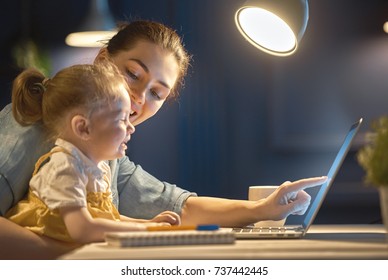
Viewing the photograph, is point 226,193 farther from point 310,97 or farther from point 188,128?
Result: point 310,97

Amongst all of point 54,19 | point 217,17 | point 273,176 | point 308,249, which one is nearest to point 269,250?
point 308,249

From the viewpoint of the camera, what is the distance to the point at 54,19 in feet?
8.02

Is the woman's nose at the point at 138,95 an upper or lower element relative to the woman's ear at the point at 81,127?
upper

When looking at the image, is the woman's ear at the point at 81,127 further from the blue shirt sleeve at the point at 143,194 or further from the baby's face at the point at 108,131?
the blue shirt sleeve at the point at 143,194

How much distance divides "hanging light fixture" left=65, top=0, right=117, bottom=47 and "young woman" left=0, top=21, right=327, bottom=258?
469mm

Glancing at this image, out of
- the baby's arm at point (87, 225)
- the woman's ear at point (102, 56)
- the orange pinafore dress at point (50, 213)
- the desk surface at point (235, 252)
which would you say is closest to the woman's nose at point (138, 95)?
the woman's ear at point (102, 56)

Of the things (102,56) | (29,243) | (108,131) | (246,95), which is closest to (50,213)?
(29,243)

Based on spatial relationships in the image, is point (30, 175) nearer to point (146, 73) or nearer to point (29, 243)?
point (29, 243)

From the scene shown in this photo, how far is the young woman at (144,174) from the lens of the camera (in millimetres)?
1489

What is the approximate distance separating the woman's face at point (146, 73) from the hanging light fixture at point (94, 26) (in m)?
0.59

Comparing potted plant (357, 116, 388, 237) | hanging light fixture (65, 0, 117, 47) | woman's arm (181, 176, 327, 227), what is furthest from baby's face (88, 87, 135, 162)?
hanging light fixture (65, 0, 117, 47)

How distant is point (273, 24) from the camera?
1.80m

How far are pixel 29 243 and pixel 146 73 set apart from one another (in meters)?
0.53
